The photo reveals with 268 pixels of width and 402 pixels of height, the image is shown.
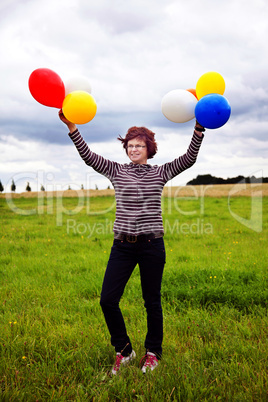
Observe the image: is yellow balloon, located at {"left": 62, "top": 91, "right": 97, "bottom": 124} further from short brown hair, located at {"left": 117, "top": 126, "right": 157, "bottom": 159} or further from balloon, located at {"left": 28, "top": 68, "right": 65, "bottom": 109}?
short brown hair, located at {"left": 117, "top": 126, "right": 157, "bottom": 159}

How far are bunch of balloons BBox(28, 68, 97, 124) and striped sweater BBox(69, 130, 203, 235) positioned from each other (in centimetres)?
20

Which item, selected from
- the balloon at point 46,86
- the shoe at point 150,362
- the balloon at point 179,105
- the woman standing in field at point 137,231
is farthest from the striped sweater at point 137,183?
the shoe at point 150,362

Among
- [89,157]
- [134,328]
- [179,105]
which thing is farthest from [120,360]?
[179,105]

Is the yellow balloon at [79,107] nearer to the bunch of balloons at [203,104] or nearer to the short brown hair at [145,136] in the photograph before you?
the short brown hair at [145,136]

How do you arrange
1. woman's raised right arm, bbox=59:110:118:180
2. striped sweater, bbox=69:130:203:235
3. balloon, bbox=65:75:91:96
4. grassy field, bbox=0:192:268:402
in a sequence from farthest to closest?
balloon, bbox=65:75:91:96, woman's raised right arm, bbox=59:110:118:180, striped sweater, bbox=69:130:203:235, grassy field, bbox=0:192:268:402

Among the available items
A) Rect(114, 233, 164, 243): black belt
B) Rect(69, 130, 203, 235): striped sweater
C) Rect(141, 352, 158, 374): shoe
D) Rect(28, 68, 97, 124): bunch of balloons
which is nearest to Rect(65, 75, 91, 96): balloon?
Rect(28, 68, 97, 124): bunch of balloons

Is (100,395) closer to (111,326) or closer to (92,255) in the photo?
(111,326)

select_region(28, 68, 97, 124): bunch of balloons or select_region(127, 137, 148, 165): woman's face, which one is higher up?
select_region(28, 68, 97, 124): bunch of balloons

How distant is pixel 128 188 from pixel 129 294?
233 centimetres

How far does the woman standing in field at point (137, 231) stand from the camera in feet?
10.4

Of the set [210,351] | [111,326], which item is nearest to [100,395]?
[111,326]

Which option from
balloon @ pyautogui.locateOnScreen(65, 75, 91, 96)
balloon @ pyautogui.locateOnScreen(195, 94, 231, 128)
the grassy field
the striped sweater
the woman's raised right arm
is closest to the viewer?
the grassy field

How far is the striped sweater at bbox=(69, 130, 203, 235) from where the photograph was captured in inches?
126

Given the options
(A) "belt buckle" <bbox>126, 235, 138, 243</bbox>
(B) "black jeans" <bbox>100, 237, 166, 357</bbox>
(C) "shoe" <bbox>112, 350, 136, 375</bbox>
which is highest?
(A) "belt buckle" <bbox>126, 235, 138, 243</bbox>
